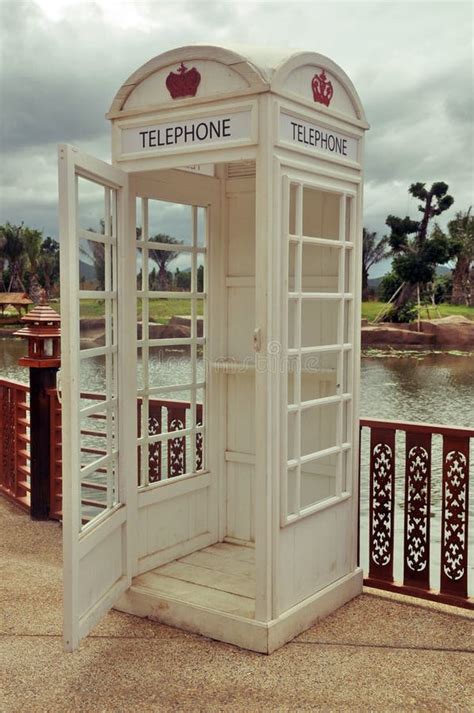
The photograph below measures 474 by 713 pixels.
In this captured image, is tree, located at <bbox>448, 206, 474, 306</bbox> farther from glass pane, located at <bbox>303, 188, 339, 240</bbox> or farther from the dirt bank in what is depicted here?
glass pane, located at <bbox>303, 188, 339, 240</bbox>

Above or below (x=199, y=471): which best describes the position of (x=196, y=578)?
below

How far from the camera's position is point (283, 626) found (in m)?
3.07

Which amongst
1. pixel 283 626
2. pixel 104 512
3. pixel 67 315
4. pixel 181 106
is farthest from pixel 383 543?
pixel 181 106

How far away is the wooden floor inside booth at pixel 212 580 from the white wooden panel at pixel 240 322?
0.97 meters

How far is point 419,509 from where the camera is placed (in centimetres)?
358

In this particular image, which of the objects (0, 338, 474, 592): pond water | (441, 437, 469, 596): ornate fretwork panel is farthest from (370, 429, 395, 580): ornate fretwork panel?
(0, 338, 474, 592): pond water

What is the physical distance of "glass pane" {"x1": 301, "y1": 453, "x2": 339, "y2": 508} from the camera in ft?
11.0

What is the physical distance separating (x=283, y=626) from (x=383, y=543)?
81 centimetres

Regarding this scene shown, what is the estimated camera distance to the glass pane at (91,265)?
9.40 ft

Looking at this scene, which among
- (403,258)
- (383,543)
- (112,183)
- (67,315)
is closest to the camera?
(67,315)

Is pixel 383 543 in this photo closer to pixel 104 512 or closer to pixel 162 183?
pixel 104 512

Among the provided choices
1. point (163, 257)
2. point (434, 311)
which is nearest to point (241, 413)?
Result: point (163, 257)

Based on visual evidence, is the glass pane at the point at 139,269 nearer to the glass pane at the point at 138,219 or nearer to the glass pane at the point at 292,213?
the glass pane at the point at 138,219

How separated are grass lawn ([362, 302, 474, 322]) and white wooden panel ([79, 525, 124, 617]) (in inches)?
872
